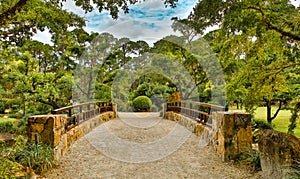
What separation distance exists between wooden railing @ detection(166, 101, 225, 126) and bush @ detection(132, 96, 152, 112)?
3706 millimetres

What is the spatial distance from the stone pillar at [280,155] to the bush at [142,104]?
1252 cm

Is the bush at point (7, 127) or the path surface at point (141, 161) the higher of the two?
the path surface at point (141, 161)

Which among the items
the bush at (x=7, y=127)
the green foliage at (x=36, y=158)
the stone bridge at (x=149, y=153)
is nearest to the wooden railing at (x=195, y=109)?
the stone bridge at (x=149, y=153)

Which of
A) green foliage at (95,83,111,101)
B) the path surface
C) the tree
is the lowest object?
the path surface

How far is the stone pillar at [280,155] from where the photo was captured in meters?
2.54

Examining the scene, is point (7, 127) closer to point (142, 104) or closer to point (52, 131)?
point (142, 104)

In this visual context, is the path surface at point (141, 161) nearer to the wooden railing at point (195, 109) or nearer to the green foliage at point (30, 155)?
the green foliage at point (30, 155)

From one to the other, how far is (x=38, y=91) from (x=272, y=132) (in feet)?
27.1

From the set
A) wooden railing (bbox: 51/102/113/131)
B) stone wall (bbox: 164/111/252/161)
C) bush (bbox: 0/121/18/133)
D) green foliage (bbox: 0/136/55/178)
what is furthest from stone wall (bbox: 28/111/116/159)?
bush (bbox: 0/121/18/133)

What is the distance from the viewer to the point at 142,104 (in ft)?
50.2

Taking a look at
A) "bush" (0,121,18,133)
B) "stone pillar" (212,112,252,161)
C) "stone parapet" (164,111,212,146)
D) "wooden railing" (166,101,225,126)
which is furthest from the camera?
"bush" (0,121,18,133)

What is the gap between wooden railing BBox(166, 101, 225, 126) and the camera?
5623 mm

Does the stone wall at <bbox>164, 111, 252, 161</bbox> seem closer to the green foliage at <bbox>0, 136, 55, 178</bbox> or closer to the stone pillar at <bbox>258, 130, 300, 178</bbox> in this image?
the stone pillar at <bbox>258, 130, 300, 178</bbox>

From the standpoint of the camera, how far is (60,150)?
157 inches
